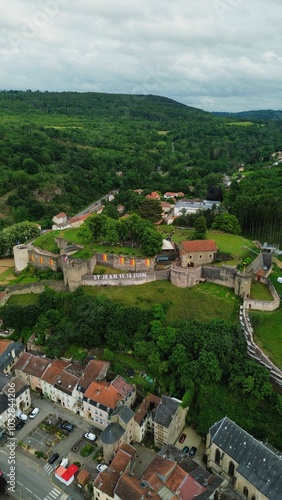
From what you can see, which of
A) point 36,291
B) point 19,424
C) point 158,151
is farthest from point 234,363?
point 158,151

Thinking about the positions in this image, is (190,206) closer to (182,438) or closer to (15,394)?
(182,438)

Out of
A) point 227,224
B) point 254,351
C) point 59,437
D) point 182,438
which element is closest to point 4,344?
point 59,437

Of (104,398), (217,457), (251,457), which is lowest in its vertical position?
(217,457)

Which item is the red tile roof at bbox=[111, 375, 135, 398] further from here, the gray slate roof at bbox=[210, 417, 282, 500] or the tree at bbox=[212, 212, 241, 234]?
the tree at bbox=[212, 212, 241, 234]

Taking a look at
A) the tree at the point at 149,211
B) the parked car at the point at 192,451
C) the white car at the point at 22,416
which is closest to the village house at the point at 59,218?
the tree at the point at 149,211

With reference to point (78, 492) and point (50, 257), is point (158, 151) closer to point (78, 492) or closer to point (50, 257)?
point (50, 257)

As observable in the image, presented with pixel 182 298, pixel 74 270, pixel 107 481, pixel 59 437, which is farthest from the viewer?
pixel 74 270
